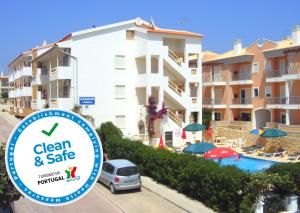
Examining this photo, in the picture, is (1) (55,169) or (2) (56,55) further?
(2) (56,55)

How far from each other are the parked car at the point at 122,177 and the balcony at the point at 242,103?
32.3 meters

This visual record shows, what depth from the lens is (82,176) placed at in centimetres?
251

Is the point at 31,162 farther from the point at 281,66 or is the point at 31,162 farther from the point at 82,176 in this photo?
the point at 281,66

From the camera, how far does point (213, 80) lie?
57000 millimetres

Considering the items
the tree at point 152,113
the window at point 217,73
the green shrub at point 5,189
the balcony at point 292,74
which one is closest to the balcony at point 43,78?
the tree at point 152,113

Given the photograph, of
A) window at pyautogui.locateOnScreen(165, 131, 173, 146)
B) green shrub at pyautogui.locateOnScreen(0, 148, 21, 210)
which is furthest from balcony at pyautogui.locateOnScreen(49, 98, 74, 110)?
green shrub at pyautogui.locateOnScreen(0, 148, 21, 210)

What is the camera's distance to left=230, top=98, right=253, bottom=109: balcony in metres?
51.4

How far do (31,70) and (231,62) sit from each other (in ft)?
103

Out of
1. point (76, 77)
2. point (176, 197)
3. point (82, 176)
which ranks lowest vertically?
point (176, 197)

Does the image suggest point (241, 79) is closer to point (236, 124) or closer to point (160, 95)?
point (236, 124)

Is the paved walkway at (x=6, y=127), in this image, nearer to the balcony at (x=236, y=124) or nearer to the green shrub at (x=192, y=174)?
the green shrub at (x=192, y=174)

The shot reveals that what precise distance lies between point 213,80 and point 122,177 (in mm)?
37864

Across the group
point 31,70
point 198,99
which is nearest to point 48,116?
point 198,99

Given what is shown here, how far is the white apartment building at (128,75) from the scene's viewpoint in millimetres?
39062
